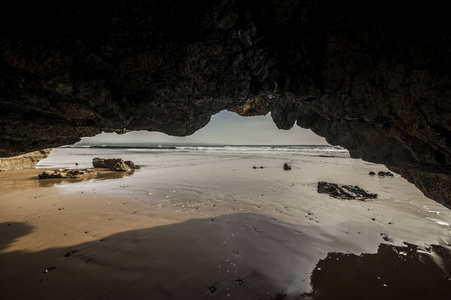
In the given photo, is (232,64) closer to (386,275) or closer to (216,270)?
(216,270)

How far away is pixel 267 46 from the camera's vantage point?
4.19 meters

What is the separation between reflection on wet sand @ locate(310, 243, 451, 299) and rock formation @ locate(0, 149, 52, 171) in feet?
73.0

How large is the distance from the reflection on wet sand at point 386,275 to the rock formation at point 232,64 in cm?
183

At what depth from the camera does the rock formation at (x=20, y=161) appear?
1435 centimetres

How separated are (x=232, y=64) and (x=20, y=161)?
21091 mm

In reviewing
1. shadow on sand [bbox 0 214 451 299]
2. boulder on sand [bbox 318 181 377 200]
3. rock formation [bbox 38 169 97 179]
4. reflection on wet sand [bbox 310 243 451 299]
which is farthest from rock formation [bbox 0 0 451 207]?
rock formation [bbox 38 169 97 179]

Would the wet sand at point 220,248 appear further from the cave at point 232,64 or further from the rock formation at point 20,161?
the rock formation at point 20,161

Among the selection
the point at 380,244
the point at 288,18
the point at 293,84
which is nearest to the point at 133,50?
the point at 288,18

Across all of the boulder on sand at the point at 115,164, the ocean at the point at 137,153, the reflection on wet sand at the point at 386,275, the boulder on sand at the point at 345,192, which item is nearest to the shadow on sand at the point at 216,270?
the reflection on wet sand at the point at 386,275

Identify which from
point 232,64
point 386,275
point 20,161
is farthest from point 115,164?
point 386,275

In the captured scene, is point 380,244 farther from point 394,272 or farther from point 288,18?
point 288,18

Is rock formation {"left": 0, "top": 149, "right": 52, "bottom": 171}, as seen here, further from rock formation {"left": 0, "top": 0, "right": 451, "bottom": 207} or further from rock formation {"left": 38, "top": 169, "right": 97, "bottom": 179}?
rock formation {"left": 0, "top": 0, "right": 451, "bottom": 207}

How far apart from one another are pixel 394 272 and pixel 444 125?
2.90 metres

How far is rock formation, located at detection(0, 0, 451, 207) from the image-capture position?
2846 mm
